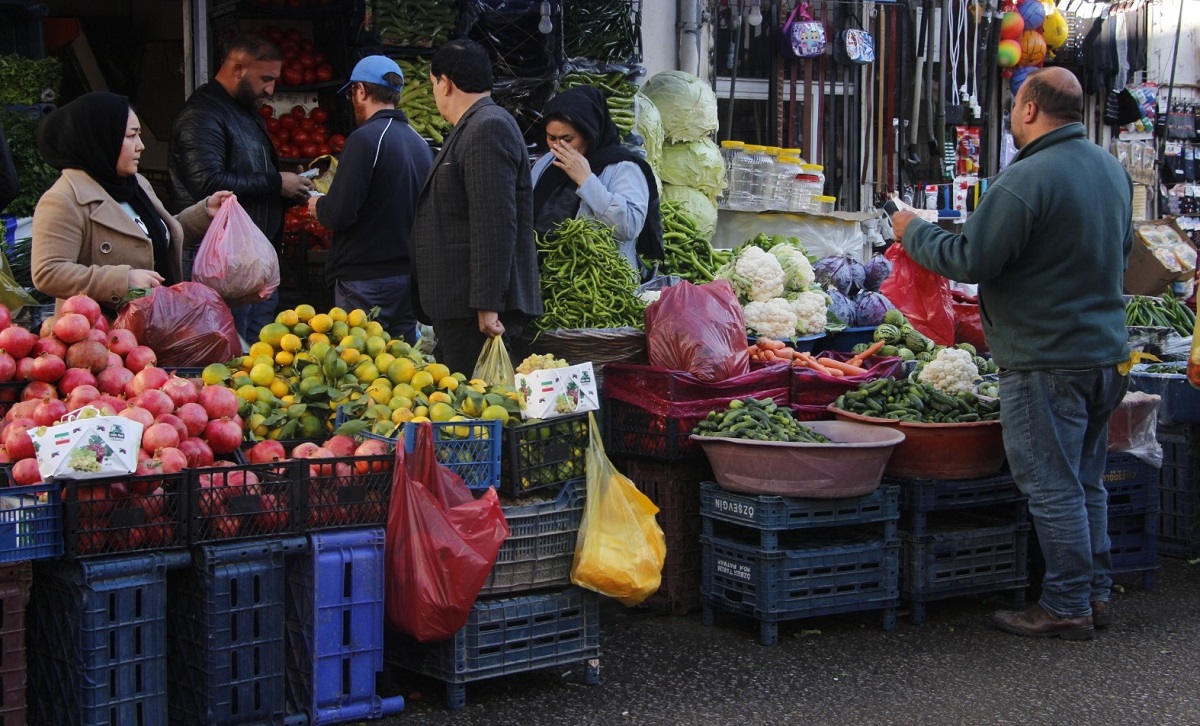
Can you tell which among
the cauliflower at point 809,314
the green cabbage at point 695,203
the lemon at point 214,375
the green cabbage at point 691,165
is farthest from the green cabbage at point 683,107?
the lemon at point 214,375

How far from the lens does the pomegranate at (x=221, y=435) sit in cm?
433

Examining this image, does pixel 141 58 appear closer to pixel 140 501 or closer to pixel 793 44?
pixel 793 44

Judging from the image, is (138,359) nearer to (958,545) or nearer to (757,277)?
(958,545)

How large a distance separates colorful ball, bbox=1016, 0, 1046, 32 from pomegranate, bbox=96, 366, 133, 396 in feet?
28.1

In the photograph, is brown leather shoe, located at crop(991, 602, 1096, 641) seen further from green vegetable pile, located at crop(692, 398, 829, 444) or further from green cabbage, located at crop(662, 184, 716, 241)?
green cabbage, located at crop(662, 184, 716, 241)

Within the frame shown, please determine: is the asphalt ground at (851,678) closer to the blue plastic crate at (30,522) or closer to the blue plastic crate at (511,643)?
the blue plastic crate at (511,643)

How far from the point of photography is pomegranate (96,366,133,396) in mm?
4414

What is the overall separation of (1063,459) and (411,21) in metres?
4.76

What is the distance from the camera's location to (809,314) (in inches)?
289

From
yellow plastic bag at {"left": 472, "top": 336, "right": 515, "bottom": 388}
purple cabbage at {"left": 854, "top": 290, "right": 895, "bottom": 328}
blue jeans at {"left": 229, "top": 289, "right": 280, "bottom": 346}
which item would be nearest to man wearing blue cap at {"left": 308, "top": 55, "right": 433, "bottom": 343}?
blue jeans at {"left": 229, "top": 289, "right": 280, "bottom": 346}

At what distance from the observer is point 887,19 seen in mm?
10281

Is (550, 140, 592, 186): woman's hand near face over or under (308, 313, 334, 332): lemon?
over

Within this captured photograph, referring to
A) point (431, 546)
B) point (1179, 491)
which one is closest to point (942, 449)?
point (1179, 491)

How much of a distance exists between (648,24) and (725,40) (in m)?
0.76
